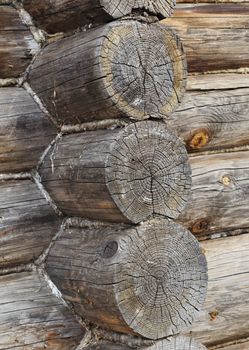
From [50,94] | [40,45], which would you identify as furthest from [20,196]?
[40,45]

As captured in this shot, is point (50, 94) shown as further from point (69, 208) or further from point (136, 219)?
point (136, 219)

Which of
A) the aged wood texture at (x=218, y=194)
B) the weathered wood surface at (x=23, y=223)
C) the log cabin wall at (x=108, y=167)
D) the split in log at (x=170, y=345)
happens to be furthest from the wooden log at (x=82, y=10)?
the split in log at (x=170, y=345)

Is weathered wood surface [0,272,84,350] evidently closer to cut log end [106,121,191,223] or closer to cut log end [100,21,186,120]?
cut log end [106,121,191,223]

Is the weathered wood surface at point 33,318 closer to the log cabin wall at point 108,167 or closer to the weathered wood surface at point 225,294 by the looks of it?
the log cabin wall at point 108,167

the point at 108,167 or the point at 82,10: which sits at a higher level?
the point at 82,10

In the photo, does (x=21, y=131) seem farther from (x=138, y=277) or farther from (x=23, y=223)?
(x=138, y=277)

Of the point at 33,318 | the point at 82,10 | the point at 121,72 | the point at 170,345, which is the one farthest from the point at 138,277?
the point at 82,10

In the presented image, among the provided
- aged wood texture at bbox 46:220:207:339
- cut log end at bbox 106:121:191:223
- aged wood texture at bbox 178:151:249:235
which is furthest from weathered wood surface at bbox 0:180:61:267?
aged wood texture at bbox 178:151:249:235

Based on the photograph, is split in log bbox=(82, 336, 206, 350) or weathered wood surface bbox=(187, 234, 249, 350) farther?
weathered wood surface bbox=(187, 234, 249, 350)
